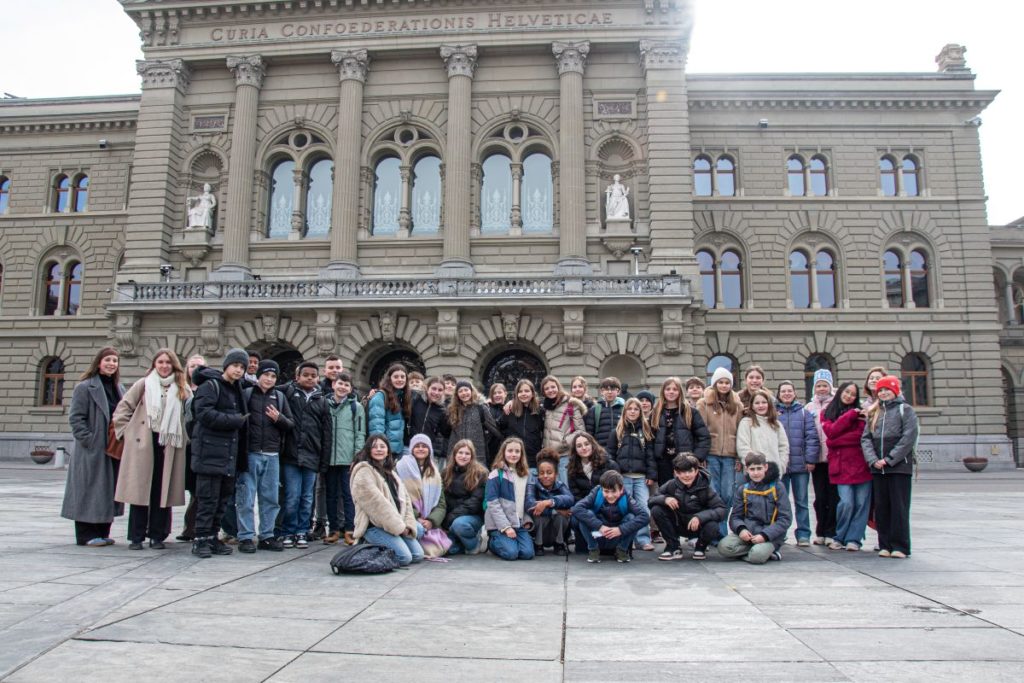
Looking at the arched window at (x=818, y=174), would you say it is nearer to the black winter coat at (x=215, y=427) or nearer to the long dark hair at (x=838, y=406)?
the long dark hair at (x=838, y=406)

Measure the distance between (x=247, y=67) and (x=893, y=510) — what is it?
27.7 m

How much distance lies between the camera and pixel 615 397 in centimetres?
1054

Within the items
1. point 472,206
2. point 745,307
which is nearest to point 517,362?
point 472,206

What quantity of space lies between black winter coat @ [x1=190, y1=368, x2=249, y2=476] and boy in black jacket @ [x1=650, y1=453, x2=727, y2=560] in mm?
5065

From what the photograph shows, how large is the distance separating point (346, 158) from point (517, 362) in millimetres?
10019

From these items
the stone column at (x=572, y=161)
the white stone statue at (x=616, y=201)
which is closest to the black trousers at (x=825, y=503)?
the stone column at (x=572, y=161)

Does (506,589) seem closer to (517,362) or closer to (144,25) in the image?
(517,362)

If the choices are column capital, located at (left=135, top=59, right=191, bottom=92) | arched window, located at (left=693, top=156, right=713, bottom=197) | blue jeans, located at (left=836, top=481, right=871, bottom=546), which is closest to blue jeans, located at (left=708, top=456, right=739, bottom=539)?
blue jeans, located at (left=836, top=481, right=871, bottom=546)

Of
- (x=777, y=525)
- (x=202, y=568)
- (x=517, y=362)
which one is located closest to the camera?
(x=202, y=568)

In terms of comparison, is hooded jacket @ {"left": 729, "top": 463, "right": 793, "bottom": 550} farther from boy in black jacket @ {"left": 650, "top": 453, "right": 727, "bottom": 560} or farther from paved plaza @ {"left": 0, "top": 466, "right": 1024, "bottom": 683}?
paved plaza @ {"left": 0, "top": 466, "right": 1024, "bottom": 683}

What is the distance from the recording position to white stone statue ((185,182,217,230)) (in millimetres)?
28031

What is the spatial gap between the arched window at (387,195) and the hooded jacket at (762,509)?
69.8ft

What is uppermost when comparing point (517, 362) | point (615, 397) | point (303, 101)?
point (303, 101)

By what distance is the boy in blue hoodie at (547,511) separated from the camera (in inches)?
360
